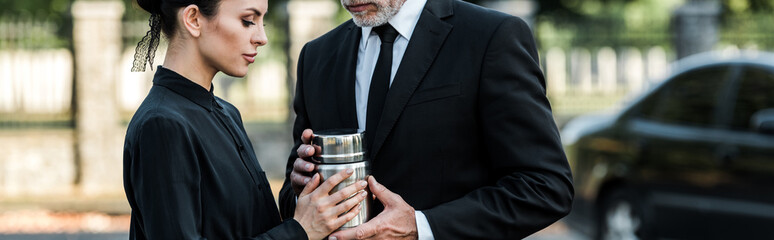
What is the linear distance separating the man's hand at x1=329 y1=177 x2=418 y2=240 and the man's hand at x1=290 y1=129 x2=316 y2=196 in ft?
0.52

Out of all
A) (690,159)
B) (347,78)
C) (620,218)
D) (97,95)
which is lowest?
(620,218)

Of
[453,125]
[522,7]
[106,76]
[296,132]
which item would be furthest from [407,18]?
[106,76]

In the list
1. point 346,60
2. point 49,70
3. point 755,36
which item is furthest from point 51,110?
point 346,60

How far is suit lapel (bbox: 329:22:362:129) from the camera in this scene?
2916 millimetres

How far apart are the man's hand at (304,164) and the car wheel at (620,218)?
486 centimetres

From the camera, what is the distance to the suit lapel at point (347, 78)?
292cm

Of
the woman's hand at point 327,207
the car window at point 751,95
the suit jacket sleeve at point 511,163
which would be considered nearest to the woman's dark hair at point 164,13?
the woman's hand at point 327,207

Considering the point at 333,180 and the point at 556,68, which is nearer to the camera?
the point at 333,180

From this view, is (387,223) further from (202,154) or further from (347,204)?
(202,154)

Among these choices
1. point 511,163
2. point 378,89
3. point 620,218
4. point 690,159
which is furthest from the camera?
point 620,218

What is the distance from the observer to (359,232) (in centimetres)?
249

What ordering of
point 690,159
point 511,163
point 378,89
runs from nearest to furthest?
point 511,163
point 378,89
point 690,159

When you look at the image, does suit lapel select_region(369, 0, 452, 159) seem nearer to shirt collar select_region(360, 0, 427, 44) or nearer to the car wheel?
shirt collar select_region(360, 0, 427, 44)

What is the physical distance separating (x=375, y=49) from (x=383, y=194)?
575mm
